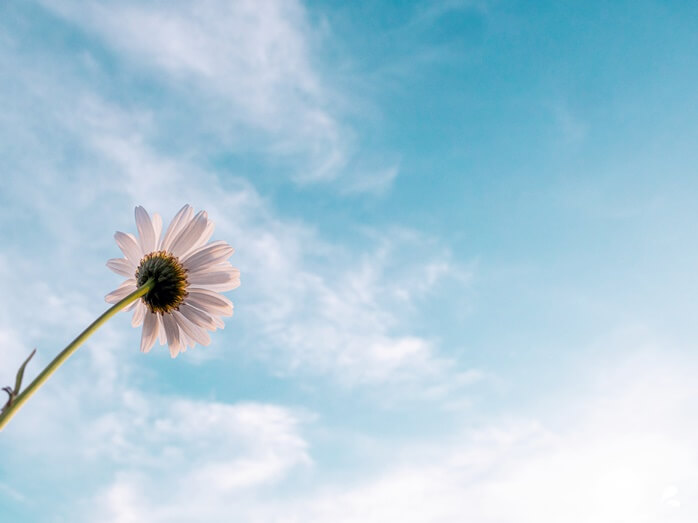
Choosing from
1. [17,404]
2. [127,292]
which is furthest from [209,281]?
[17,404]

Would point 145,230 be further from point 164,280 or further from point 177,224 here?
point 164,280

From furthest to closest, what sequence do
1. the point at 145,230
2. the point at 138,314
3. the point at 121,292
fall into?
1. the point at 138,314
2. the point at 145,230
3. the point at 121,292

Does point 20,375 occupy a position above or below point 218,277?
below

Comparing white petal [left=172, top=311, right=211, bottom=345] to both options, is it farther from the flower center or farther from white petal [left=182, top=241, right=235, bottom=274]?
white petal [left=182, top=241, right=235, bottom=274]

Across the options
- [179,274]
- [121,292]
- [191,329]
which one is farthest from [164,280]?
[191,329]

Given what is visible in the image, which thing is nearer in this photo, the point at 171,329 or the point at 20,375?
the point at 20,375

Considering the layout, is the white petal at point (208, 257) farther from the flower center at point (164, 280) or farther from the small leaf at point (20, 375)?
the small leaf at point (20, 375)

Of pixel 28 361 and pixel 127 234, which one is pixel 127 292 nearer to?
pixel 127 234
